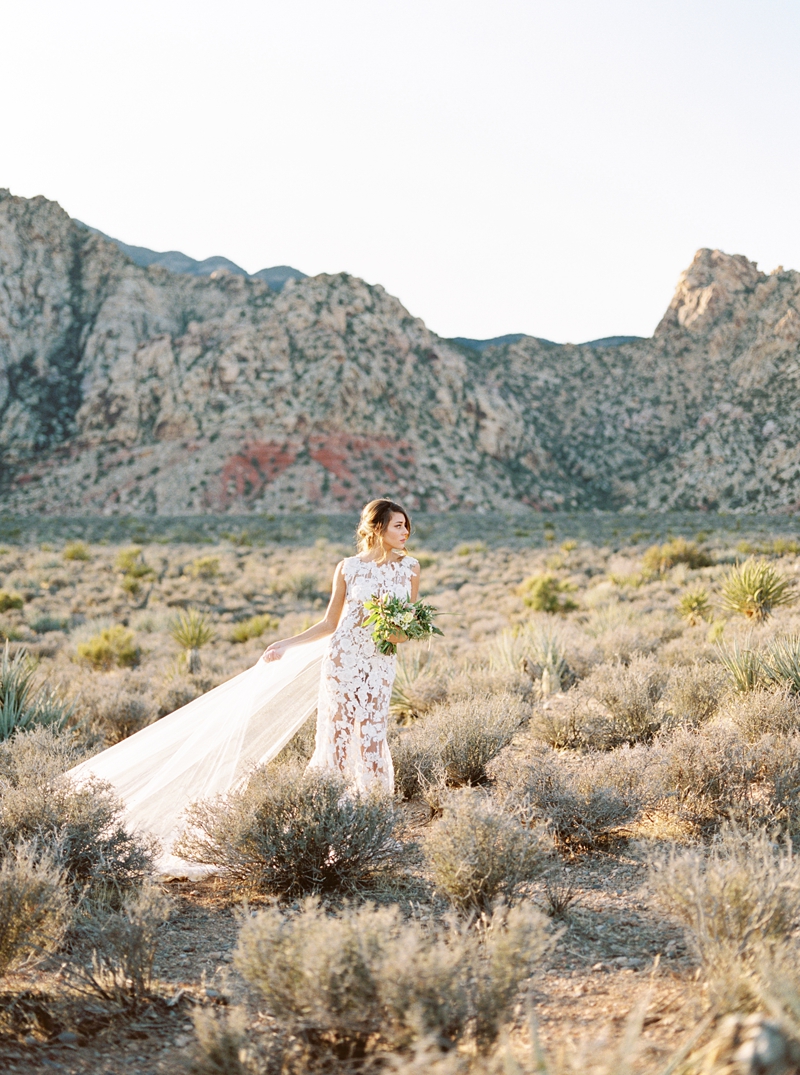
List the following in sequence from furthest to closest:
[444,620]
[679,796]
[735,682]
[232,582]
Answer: [232,582] → [444,620] → [735,682] → [679,796]

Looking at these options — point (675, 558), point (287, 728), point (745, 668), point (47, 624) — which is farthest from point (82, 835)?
point (675, 558)

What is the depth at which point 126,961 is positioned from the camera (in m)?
2.73

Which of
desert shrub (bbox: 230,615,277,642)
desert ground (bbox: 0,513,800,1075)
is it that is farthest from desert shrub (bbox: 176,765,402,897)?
desert shrub (bbox: 230,615,277,642)

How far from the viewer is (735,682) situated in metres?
6.22

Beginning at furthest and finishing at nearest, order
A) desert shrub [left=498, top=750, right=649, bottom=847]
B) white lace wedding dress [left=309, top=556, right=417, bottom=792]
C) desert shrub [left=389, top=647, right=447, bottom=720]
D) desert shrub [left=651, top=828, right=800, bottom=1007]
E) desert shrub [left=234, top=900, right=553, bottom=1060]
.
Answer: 1. desert shrub [left=389, top=647, right=447, bottom=720]
2. white lace wedding dress [left=309, top=556, right=417, bottom=792]
3. desert shrub [left=498, top=750, right=649, bottom=847]
4. desert shrub [left=651, top=828, right=800, bottom=1007]
5. desert shrub [left=234, top=900, right=553, bottom=1060]

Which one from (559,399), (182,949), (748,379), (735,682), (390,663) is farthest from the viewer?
(559,399)

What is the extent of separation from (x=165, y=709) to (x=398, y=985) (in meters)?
6.56

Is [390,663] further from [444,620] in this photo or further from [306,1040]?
[444,620]

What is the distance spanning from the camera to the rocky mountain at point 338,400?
48.3 m

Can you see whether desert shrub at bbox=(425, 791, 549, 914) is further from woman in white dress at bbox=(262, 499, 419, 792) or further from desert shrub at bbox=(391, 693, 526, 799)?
desert shrub at bbox=(391, 693, 526, 799)

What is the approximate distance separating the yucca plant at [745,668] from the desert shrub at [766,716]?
0.77 m

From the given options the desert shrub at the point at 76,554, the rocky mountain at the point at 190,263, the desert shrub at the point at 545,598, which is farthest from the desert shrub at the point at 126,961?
the rocky mountain at the point at 190,263

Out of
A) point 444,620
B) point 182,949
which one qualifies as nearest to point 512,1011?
point 182,949

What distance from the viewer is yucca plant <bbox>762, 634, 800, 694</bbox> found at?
5832 millimetres
